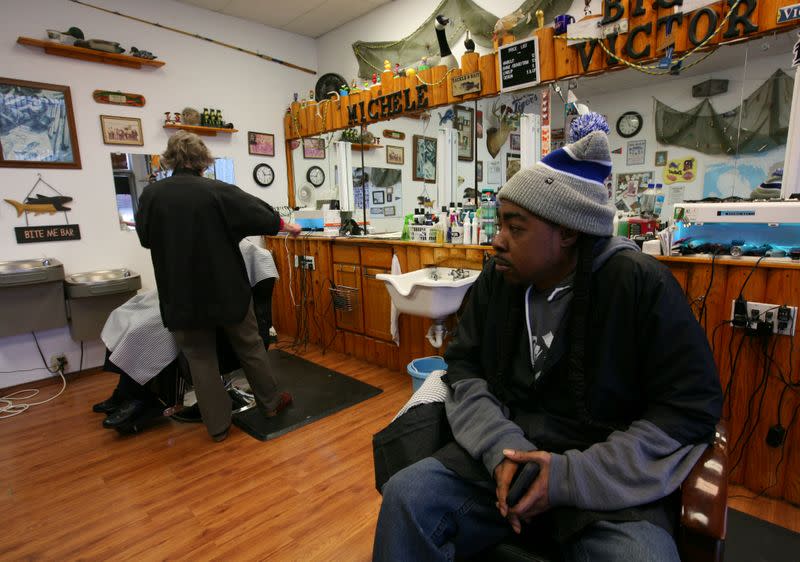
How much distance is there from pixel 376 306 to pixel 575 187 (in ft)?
7.96

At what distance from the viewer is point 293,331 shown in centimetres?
427

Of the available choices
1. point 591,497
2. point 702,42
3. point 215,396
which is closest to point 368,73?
point 702,42

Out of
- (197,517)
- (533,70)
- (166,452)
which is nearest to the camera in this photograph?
(197,517)

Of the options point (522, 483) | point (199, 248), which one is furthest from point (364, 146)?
point (522, 483)

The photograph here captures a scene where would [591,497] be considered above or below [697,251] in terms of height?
below

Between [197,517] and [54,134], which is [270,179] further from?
[197,517]

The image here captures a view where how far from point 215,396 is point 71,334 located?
6.09 ft

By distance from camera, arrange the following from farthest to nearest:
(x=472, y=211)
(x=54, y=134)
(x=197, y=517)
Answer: (x=54, y=134), (x=472, y=211), (x=197, y=517)

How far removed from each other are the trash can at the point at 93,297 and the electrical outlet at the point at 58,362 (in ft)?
0.68

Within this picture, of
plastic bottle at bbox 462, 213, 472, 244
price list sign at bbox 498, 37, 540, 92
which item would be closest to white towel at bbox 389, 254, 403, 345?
plastic bottle at bbox 462, 213, 472, 244

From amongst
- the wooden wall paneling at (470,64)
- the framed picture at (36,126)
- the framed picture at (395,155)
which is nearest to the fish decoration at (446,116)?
the wooden wall paneling at (470,64)

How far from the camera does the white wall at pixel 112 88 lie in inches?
126

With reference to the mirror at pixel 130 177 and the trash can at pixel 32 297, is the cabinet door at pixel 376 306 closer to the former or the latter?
the mirror at pixel 130 177

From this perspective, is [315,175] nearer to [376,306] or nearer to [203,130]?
[203,130]
